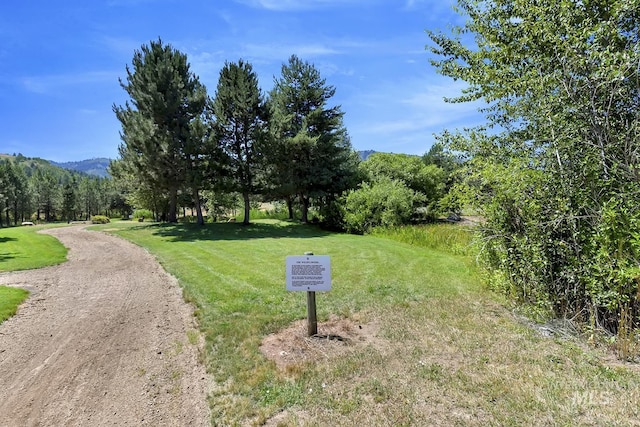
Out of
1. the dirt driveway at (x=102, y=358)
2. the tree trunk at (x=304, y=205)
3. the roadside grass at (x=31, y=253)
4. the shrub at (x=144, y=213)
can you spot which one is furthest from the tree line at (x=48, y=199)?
the dirt driveway at (x=102, y=358)

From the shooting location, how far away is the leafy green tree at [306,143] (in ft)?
71.0

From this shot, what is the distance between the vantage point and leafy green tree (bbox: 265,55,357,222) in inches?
852

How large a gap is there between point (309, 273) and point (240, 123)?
732 inches

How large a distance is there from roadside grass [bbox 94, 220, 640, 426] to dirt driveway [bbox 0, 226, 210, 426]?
36 centimetres

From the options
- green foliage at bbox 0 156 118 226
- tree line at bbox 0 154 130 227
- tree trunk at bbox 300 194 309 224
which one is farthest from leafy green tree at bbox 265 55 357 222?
green foliage at bbox 0 156 118 226

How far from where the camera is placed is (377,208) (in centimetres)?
1920

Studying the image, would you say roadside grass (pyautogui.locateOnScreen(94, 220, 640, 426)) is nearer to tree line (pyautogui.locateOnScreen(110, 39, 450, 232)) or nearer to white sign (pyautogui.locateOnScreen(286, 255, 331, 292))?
white sign (pyautogui.locateOnScreen(286, 255, 331, 292))

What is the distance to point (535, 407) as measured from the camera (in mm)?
2986

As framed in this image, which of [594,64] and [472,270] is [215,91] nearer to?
[472,270]

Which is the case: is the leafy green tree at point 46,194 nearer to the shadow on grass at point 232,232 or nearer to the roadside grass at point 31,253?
the shadow on grass at point 232,232

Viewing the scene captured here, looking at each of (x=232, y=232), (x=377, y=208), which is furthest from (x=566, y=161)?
(x=232, y=232)

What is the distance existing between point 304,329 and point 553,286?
12.4 ft

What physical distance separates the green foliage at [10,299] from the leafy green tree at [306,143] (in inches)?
604

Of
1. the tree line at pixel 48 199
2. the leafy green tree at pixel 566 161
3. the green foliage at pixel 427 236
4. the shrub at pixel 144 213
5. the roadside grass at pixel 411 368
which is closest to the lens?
the roadside grass at pixel 411 368
